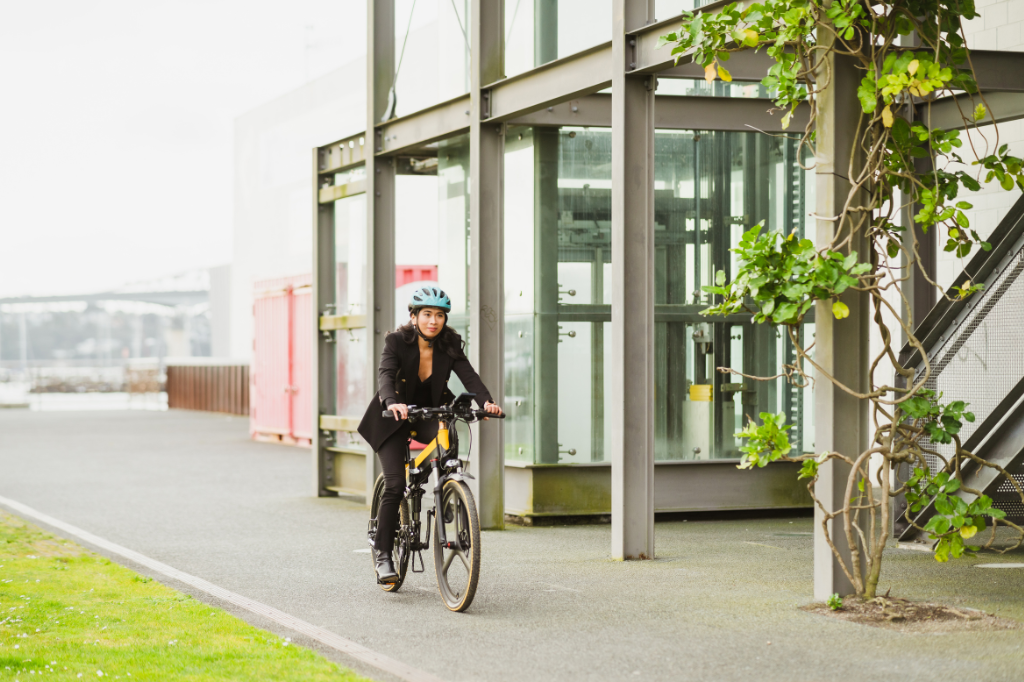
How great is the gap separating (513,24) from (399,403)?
4939 millimetres

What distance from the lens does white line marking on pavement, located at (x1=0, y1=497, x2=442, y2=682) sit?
221 inches

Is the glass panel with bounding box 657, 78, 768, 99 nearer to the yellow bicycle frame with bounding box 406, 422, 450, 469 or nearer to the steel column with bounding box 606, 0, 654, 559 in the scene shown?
the steel column with bounding box 606, 0, 654, 559

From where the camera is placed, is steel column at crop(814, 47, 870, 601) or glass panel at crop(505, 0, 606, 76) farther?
glass panel at crop(505, 0, 606, 76)

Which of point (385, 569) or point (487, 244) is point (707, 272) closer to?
point (487, 244)

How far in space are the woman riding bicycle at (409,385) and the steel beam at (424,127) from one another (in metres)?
3.59

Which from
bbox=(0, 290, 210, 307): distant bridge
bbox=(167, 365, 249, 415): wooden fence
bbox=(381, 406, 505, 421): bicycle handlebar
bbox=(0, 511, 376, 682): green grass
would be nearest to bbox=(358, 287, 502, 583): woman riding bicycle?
bbox=(381, 406, 505, 421): bicycle handlebar

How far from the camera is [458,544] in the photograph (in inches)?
274

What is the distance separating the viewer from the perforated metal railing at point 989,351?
9.31 metres

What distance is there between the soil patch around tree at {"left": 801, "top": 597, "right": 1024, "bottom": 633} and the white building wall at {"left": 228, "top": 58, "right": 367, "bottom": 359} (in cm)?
3352

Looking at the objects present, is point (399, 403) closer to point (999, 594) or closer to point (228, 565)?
point (228, 565)

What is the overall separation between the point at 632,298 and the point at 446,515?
241cm

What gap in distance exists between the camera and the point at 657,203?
1138 cm

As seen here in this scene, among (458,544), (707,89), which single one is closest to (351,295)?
(707,89)

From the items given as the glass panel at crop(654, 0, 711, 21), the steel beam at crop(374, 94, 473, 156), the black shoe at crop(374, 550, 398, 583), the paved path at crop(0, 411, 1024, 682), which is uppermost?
the glass panel at crop(654, 0, 711, 21)
